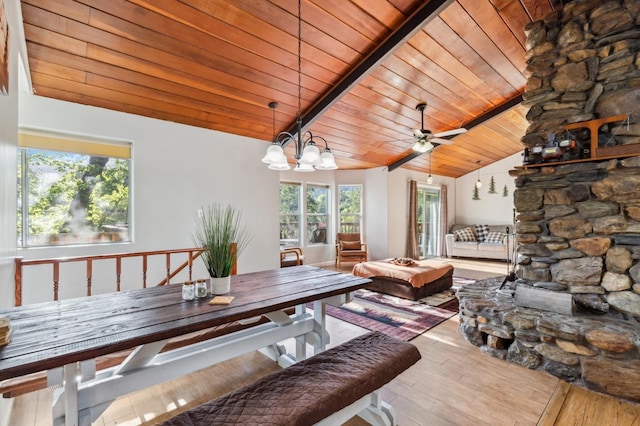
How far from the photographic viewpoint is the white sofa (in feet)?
24.3

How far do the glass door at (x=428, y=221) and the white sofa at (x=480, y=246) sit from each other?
39cm

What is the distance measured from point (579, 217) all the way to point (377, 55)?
248 cm

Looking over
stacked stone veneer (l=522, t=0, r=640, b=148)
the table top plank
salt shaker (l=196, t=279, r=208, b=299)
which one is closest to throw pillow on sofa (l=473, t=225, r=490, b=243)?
stacked stone veneer (l=522, t=0, r=640, b=148)

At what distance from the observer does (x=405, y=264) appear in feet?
15.7

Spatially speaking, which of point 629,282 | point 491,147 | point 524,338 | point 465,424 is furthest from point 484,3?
point 491,147

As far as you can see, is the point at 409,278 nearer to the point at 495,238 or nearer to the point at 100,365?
the point at 100,365

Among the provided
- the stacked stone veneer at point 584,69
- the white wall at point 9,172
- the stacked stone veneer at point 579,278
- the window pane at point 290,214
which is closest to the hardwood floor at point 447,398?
the stacked stone veneer at point 579,278

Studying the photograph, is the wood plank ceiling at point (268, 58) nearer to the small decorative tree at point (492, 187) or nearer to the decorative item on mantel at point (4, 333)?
the decorative item on mantel at point (4, 333)

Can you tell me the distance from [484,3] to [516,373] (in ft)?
11.1

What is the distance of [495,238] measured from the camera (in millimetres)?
7688

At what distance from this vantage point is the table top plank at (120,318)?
3.72 ft

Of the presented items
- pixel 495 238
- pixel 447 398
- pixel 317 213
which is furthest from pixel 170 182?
pixel 495 238

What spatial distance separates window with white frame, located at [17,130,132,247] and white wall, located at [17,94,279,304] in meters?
0.13

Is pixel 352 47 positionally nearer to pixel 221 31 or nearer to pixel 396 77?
pixel 396 77
